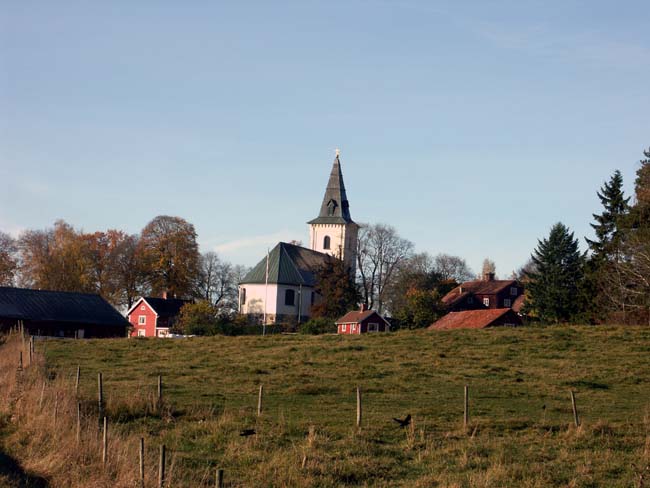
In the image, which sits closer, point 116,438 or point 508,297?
point 116,438

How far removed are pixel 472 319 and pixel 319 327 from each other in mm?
14357

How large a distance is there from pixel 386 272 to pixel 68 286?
35.3 metres

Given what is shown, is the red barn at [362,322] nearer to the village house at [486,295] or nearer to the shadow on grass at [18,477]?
the village house at [486,295]

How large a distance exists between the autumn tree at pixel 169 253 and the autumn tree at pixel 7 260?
11738 mm

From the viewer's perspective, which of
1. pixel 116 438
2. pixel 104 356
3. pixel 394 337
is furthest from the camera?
pixel 394 337

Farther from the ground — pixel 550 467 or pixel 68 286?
pixel 68 286

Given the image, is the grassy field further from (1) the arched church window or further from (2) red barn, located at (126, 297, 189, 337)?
(1) the arched church window

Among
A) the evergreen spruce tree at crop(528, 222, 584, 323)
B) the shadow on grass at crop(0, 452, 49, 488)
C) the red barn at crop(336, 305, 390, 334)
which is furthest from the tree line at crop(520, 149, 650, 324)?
the shadow on grass at crop(0, 452, 49, 488)

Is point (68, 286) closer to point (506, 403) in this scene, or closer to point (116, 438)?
point (506, 403)

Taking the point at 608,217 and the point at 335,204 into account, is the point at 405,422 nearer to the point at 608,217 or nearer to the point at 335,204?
the point at 608,217

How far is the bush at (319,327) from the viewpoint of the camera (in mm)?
72688

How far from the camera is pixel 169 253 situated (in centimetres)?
8906

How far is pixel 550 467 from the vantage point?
17.4 meters

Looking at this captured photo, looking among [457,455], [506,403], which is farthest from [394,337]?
[457,455]
